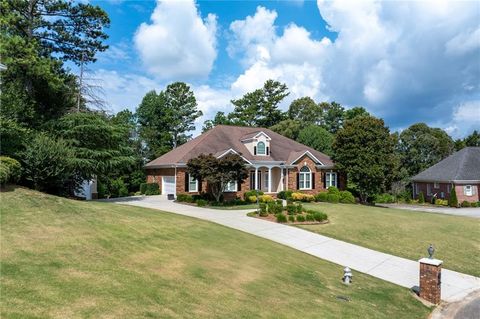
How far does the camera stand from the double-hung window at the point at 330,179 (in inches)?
1437

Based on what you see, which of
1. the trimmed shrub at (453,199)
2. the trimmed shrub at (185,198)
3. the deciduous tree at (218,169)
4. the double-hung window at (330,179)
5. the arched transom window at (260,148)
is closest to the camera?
the deciduous tree at (218,169)

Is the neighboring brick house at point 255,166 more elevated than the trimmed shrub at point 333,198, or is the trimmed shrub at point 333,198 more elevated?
the neighboring brick house at point 255,166

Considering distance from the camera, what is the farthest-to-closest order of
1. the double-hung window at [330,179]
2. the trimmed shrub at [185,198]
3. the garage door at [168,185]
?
the double-hung window at [330,179] < the garage door at [168,185] < the trimmed shrub at [185,198]

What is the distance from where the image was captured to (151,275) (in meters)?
7.35

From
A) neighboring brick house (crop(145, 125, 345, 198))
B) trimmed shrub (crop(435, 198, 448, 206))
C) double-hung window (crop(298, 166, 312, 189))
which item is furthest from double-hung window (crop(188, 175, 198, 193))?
trimmed shrub (crop(435, 198, 448, 206))

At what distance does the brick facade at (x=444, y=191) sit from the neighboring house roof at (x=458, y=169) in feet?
2.58

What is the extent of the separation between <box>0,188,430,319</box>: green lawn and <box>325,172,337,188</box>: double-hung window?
24.5 meters

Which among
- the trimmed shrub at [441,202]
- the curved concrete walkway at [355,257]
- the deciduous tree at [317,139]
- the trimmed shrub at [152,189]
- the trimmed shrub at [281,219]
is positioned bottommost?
the curved concrete walkway at [355,257]

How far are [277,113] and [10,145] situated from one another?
47882 mm

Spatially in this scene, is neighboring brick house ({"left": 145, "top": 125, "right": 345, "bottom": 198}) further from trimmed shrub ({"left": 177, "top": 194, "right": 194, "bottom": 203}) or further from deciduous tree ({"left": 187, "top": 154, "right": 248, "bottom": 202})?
deciduous tree ({"left": 187, "top": 154, "right": 248, "bottom": 202})

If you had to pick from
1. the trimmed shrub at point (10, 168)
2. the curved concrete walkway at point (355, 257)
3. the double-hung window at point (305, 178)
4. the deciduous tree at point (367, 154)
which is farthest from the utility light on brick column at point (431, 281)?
the double-hung window at point (305, 178)

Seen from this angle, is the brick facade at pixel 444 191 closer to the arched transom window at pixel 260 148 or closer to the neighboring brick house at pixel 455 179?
the neighboring brick house at pixel 455 179

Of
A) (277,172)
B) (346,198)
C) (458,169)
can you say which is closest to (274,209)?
(346,198)

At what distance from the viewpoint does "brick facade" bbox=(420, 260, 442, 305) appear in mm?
10039
